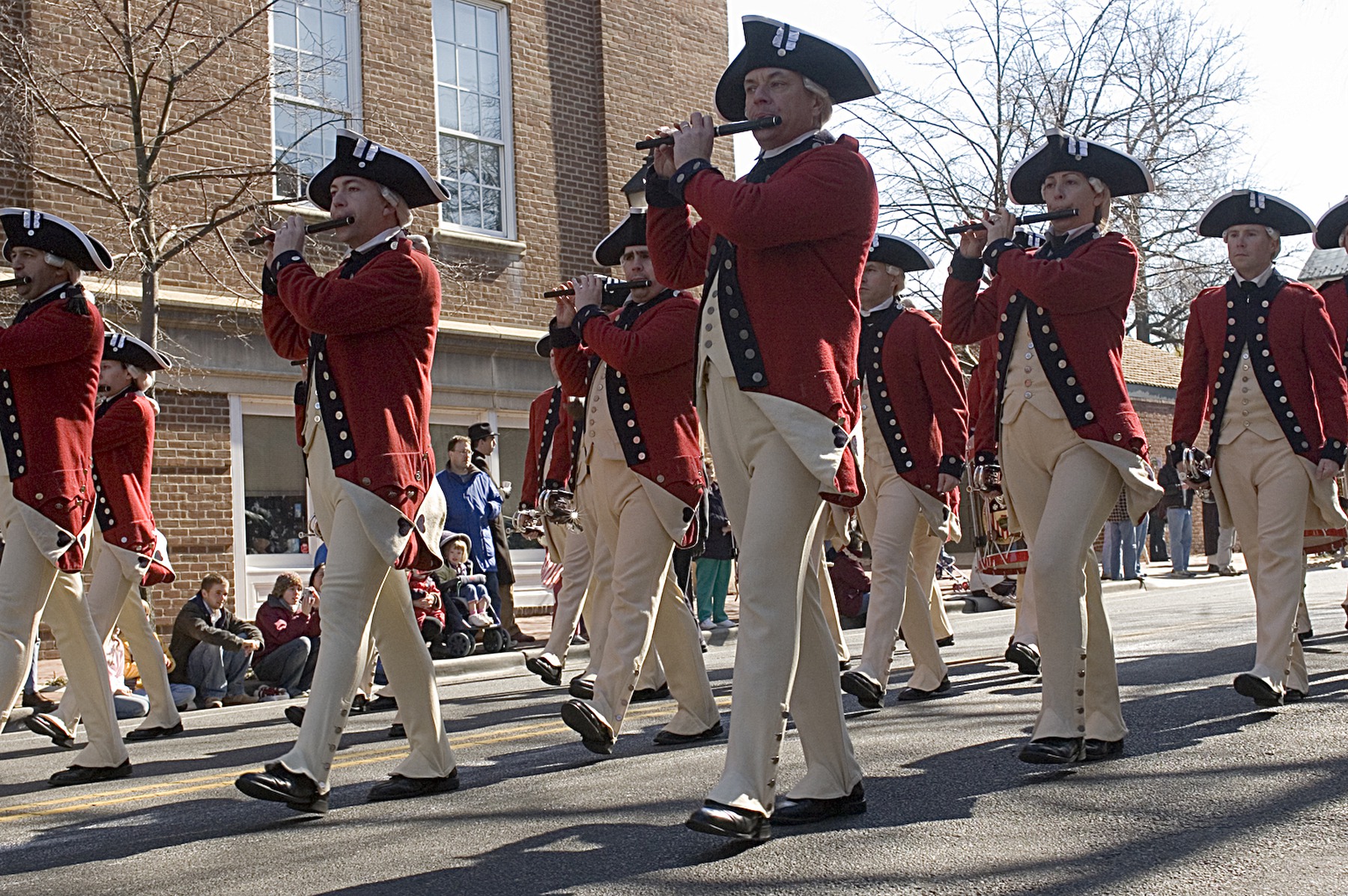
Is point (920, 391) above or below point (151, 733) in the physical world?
above

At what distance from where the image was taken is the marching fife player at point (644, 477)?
654 centimetres

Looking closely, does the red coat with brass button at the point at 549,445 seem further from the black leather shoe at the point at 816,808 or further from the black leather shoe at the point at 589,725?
the black leather shoe at the point at 816,808

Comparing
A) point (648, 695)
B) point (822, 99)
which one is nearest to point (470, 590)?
point (648, 695)

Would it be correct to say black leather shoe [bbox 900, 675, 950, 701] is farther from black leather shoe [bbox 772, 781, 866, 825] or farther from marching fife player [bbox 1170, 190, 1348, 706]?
black leather shoe [bbox 772, 781, 866, 825]

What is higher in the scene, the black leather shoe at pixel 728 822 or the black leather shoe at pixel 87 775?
the black leather shoe at pixel 728 822

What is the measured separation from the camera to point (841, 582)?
51.8ft

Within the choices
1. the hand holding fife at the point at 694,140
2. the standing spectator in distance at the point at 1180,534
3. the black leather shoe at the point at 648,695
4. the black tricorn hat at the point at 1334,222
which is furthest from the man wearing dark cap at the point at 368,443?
the standing spectator in distance at the point at 1180,534

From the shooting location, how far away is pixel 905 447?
313 inches

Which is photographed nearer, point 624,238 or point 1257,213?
point 624,238

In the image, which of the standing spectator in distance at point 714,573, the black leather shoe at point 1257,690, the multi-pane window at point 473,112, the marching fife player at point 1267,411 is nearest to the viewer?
the black leather shoe at point 1257,690

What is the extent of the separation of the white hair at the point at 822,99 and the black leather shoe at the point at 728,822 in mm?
2104

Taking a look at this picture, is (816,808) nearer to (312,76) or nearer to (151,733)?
(151,733)

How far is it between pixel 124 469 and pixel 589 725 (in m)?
3.40

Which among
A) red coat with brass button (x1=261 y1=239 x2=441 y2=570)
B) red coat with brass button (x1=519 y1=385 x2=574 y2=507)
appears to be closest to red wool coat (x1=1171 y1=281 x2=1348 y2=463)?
red coat with brass button (x1=519 y1=385 x2=574 y2=507)
